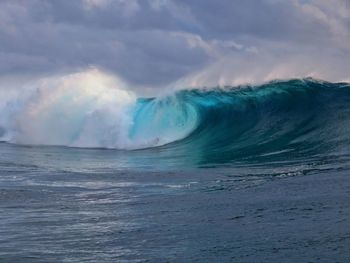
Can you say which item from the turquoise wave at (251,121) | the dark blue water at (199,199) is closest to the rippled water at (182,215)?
the dark blue water at (199,199)

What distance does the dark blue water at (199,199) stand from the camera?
6.95 meters

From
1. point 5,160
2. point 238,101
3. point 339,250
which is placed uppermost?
point 238,101

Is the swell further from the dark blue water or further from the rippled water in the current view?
the rippled water

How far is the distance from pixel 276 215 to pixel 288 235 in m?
1.10

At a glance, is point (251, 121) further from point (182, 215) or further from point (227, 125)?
point (182, 215)

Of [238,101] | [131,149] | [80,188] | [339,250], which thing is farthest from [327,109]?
[339,250]

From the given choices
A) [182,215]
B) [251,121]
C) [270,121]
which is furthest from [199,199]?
[251,121]

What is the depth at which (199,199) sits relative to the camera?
10.1m

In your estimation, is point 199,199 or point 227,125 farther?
point 227,125

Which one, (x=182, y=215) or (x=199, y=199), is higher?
(x=199, y=199)

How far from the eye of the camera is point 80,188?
39.4 feet

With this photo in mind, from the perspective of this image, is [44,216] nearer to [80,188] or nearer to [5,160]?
[80,188]

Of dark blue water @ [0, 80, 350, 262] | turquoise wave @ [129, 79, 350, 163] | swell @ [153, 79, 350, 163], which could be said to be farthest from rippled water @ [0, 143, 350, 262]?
turquoise wave @ [129, 79, 350, 163]

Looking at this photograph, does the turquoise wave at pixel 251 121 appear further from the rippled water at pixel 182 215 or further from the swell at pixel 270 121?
the rippled water at pixel 182 215
